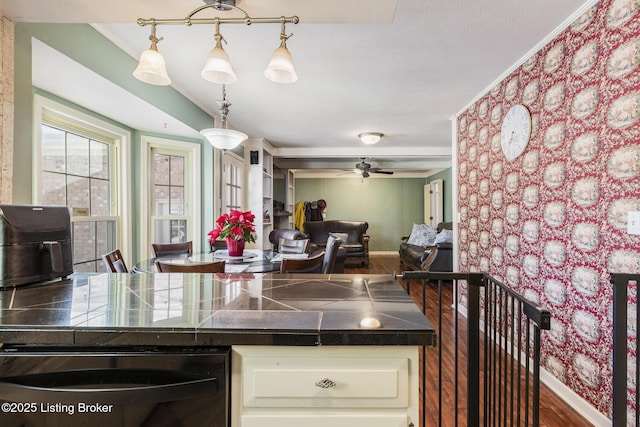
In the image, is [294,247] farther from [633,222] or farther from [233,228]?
[633,222]

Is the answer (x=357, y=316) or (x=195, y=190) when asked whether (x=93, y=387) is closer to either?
(x=357, y=316)

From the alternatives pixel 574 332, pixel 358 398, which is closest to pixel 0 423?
pixel 358 398

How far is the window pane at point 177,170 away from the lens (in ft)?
12.3

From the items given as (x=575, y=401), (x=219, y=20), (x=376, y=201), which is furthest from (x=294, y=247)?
(x=376, y=201)

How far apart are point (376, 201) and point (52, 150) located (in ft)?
25.0

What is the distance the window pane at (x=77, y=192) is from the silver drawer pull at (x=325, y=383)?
2.75 metres

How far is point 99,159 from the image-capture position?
3055mm

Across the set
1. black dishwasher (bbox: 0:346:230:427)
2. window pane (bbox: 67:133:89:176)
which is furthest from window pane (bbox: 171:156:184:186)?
black dishwasher (bbox: 0:346:230:427)

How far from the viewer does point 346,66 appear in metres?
2.57

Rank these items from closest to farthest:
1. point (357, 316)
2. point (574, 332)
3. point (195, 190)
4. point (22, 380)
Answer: point (22, 380) → point (357, 316) → point (574, 332) → point (195, 190)

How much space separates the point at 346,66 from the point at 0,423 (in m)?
2.60

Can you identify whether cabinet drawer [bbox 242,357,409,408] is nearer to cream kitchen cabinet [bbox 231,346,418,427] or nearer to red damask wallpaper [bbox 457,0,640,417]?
cream kitchen cabinet [bbox 231,346,418,427]

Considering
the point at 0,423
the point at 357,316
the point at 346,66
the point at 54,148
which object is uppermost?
the point at 346,66

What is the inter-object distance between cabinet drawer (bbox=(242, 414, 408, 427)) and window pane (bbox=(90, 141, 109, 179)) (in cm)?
294
